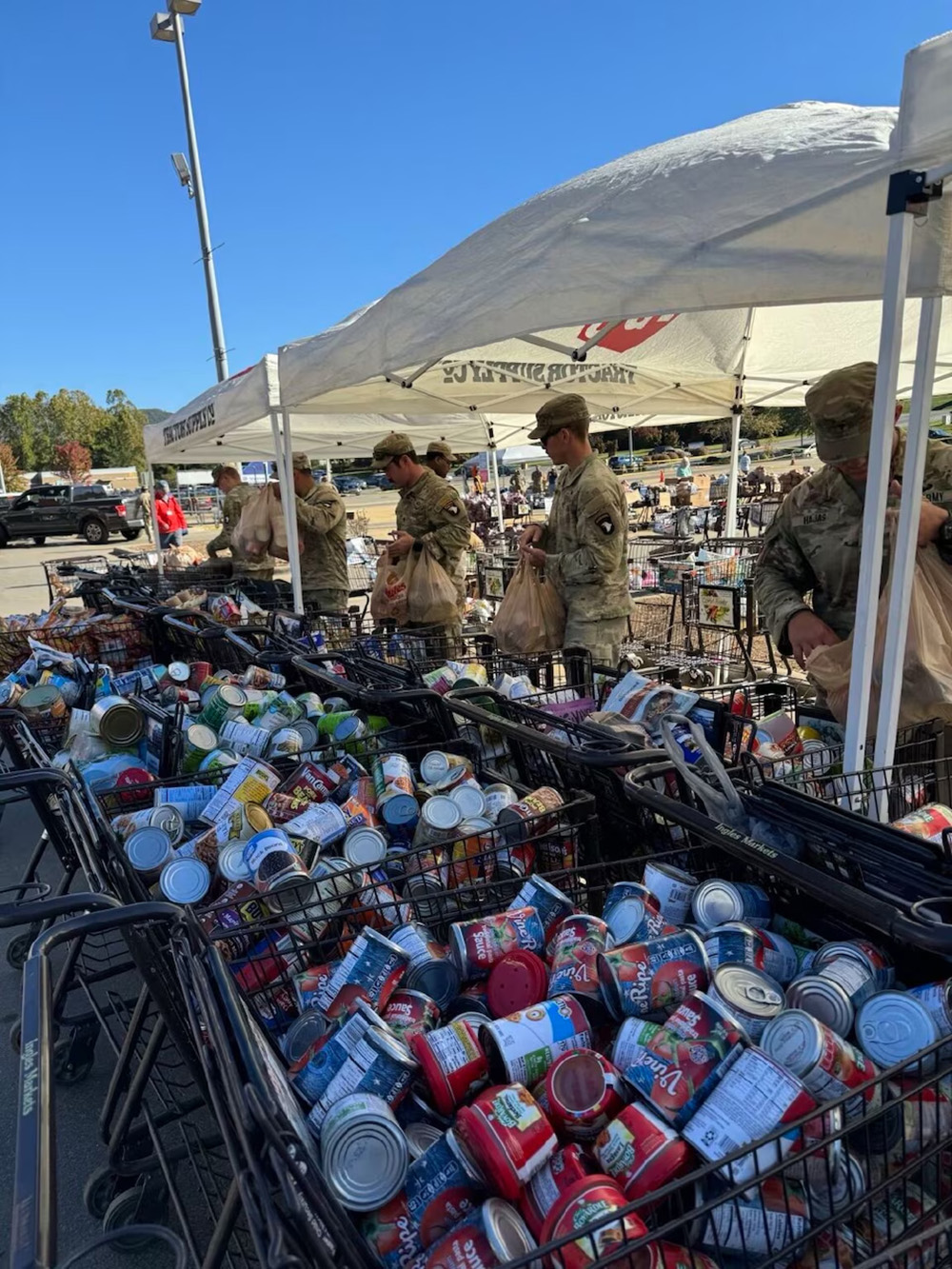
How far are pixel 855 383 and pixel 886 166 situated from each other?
841 mm

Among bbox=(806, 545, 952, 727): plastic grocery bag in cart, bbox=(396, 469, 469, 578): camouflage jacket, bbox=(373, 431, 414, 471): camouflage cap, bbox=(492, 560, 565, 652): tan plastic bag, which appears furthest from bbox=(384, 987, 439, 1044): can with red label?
bbox=(373, 431, 414, 471): camouflage cap

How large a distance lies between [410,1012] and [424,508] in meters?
4.04

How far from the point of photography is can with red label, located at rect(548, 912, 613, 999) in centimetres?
154

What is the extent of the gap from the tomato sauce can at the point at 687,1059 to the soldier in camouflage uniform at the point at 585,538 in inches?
106

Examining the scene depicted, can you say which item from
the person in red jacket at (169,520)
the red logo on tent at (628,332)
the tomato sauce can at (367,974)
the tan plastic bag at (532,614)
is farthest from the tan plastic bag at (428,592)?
the person in red jacket at (169,520)

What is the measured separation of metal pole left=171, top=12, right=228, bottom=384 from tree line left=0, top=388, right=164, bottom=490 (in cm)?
5704

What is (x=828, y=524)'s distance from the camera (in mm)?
2977

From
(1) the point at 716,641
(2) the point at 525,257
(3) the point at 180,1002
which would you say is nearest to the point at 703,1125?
(3) the point at 180,1002

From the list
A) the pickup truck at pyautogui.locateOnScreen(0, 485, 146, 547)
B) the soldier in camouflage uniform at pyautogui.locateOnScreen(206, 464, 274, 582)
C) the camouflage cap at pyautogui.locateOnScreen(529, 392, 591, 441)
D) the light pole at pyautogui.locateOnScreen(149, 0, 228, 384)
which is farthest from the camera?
the pickup truck at pyautogui.locateOnScreen(0, 485, 146, 547)

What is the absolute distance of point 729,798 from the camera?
5.89 ft

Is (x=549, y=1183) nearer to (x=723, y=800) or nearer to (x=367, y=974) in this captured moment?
(x=367, y=974)

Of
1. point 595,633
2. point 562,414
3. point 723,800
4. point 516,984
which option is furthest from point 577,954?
point 562,414

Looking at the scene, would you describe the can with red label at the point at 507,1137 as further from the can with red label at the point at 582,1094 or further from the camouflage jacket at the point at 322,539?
the camouflage jacket at the point at 322,539

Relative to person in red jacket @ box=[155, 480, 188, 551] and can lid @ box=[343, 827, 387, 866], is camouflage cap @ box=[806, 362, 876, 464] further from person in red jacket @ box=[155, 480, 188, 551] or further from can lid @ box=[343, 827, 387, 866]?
person in red jacket @ box=[155, 480, 188, 551]
